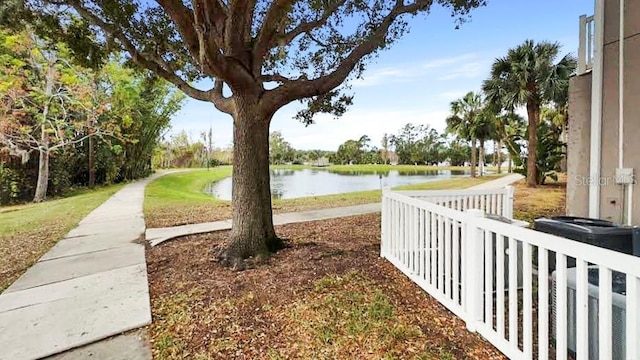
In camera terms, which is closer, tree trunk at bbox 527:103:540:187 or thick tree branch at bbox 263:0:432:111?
thick tree branch at bbox 263:0:432:111

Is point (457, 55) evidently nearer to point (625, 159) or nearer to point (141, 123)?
point (625, 159)

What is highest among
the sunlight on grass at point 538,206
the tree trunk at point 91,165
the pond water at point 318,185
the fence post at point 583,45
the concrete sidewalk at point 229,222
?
the fence post at point 583,45

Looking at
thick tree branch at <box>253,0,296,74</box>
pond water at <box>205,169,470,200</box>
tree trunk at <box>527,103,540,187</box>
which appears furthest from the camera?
pond water at <box>205,169,470,200</box>

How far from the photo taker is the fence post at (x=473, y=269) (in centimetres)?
254

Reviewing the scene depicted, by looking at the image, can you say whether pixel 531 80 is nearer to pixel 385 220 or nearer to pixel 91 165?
pixel 385 220

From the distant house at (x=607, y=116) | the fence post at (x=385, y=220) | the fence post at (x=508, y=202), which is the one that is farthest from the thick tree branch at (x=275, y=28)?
the fence post at (x=508, y=202)

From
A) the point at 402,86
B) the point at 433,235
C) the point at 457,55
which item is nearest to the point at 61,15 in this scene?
the point at 433,235

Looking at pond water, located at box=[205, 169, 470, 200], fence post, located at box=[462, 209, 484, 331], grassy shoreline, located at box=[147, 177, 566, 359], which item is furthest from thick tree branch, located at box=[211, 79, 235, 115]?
pond water, located at box=[205, 169, 470, 200]

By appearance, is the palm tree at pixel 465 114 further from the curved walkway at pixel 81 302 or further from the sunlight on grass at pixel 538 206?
the curved walkway at pixel 81 302

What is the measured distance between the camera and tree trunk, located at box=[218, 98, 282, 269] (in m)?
4.36

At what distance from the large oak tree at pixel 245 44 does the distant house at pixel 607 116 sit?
2077mm

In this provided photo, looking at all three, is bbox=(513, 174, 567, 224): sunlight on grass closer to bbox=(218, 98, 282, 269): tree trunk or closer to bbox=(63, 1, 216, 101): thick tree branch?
bbox=(218, 98, 282, 269): tree trunk

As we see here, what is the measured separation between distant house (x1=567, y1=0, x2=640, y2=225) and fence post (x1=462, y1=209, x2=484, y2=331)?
2.55 metres

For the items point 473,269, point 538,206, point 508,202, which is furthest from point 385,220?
point 538,206
